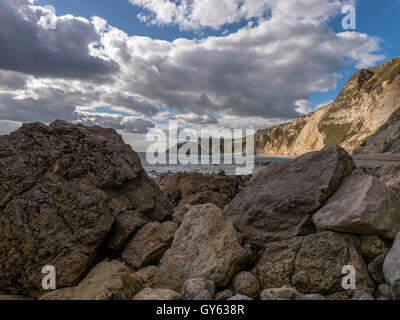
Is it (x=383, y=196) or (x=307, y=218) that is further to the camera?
(x=307, y=218)

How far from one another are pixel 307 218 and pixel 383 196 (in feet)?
4.95

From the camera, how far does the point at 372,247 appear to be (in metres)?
4.71

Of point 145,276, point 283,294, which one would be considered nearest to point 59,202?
point 145,276

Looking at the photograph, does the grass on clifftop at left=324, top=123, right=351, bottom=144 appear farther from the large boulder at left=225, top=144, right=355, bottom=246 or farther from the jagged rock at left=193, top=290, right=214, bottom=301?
the jagged rock at left=193, top=290, right=214, bottom=301

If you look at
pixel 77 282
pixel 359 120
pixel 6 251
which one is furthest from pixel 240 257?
pixel 359 120

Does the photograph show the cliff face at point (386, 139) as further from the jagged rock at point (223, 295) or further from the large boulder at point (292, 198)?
the jagged rock at point (223, 295)

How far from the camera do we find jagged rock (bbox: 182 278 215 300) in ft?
13.5

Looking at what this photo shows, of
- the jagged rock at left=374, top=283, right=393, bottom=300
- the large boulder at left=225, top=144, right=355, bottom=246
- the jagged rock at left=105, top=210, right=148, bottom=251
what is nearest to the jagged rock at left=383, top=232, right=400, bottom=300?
the jagged rock at left=374, top=283, right=393, bottom=300

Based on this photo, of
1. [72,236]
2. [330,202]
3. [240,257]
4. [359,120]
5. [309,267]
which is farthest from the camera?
[359,120]

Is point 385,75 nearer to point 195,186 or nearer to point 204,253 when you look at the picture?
point 195,186

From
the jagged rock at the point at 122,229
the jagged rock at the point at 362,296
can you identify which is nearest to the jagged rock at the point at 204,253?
the jagged rock at the point at 122,229

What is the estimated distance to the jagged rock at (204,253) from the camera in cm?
475

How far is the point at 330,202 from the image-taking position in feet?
18.0
